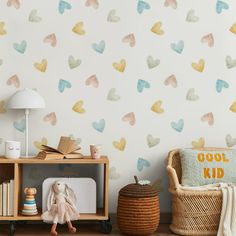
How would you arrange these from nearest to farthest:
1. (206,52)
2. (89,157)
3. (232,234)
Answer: (232,234), (89,157), (206,52)

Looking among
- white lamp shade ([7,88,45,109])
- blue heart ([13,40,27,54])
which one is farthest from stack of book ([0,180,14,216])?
blue heart ([13,40,27,54])

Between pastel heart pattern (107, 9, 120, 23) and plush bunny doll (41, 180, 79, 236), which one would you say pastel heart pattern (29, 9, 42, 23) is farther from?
plush bunny doll (41, 180, 79, 236)

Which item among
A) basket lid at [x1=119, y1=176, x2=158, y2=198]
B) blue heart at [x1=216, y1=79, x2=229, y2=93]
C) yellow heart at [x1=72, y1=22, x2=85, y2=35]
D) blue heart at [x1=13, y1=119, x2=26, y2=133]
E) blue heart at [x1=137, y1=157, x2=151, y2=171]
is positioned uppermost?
yellow heart at [x1=72, y1=22, x2=85, y2=35]

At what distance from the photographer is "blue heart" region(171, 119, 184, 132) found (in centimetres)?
376

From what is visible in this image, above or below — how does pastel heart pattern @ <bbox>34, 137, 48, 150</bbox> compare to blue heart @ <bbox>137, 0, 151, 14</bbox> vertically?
below

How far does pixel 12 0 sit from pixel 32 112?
2.52ft

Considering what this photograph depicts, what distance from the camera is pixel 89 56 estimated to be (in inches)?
146

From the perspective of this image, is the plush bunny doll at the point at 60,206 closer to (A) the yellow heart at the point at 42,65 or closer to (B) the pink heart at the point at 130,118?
(B) the pink heart at the point at 130,118

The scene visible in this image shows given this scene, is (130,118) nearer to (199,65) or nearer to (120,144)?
(120,144)

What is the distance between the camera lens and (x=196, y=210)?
11.1ft

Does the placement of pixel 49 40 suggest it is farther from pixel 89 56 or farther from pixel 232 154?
pixel 232 154

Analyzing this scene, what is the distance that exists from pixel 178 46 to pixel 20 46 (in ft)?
3.53

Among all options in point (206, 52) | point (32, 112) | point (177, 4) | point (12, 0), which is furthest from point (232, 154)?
point (12, 0)

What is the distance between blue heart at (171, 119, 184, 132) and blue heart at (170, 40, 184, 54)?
48cm
